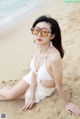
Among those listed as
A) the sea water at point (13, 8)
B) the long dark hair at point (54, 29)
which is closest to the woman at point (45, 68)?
the long dark hair at point (54, 29)

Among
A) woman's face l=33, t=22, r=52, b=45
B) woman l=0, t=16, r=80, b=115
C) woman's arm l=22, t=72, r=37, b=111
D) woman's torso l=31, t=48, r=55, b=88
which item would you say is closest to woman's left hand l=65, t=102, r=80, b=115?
woman l=0, t=16, r=80, b=115

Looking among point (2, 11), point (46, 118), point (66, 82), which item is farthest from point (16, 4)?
point (46, 118)

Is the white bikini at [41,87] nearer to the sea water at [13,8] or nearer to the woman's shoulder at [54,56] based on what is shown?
the woman's shoulder at [54,56]

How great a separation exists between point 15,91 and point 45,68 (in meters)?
0.62

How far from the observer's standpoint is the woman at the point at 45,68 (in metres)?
3.41

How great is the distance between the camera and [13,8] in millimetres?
8656

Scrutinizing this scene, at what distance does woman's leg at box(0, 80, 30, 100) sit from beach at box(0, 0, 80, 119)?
8 cm

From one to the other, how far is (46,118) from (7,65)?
1.79 metres

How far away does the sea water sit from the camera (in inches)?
307

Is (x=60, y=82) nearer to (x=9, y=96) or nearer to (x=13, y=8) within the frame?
(x=9, y=96)

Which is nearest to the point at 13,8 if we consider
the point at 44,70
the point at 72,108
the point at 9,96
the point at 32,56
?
the point at 32,56

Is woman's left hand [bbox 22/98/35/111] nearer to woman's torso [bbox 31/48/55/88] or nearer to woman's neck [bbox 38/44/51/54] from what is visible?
woman's torso [bbox 31/48/55/88]

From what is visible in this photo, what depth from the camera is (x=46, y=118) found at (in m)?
3.53

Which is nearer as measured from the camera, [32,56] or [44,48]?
[44,48]
